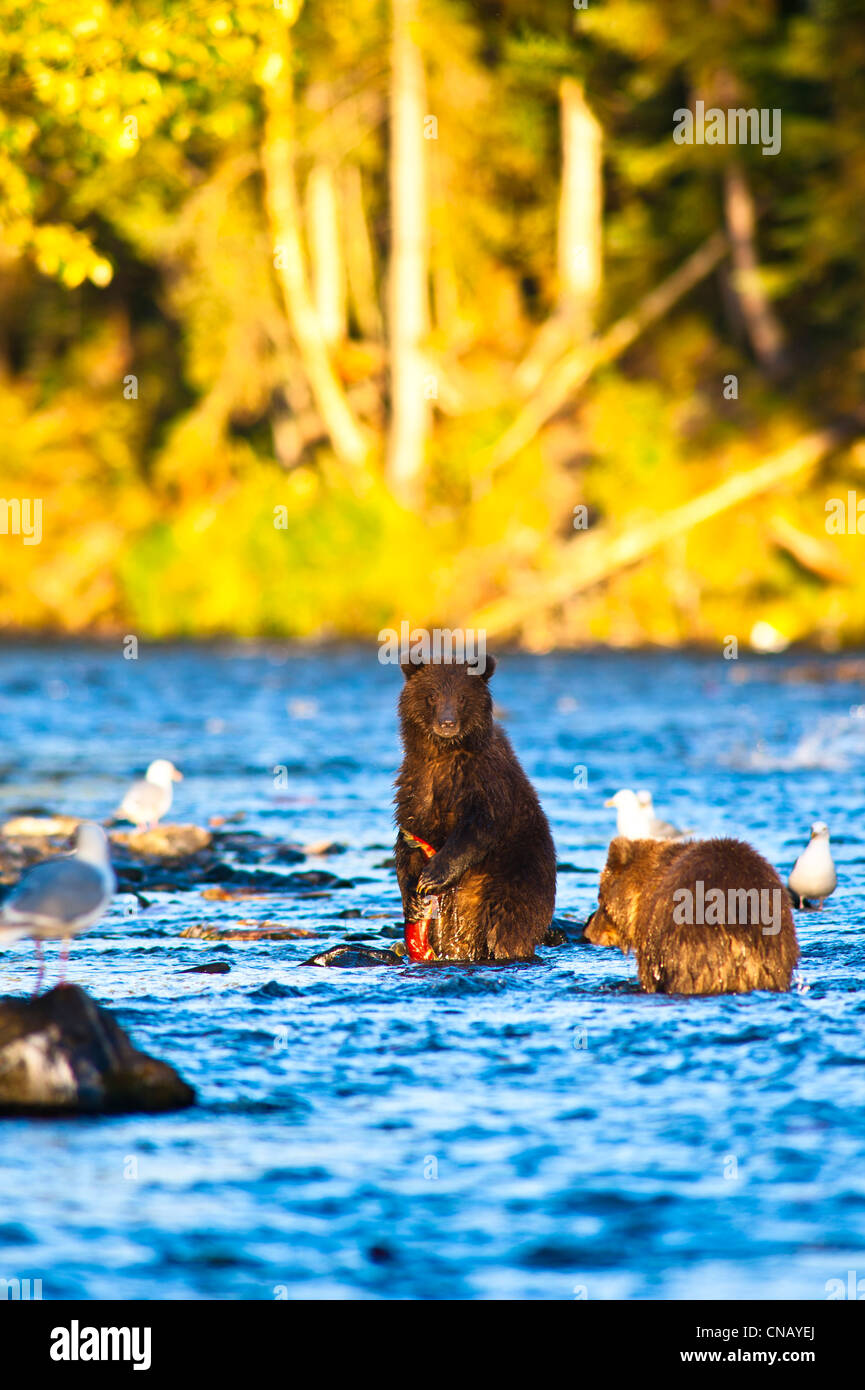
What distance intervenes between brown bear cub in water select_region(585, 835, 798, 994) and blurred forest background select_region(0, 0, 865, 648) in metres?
30.9

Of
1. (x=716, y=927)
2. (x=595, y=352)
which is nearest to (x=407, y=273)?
(x=595, y=352)

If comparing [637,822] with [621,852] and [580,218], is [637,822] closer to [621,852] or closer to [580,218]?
[621,852]

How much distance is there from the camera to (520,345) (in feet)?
166

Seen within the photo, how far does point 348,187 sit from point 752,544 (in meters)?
17.3

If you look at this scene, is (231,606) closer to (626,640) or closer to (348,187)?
(626,640)

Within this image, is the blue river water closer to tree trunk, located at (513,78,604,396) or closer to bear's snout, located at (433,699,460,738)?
bear's snout, located at (433,699,460,738)

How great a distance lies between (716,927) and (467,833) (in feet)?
5.33

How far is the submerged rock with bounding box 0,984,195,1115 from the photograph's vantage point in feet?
26.3

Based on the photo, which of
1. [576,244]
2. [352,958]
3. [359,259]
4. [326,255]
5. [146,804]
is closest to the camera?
[352,958]

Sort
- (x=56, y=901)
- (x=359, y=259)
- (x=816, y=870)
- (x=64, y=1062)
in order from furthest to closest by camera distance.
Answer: (x=359, y=259) < (x=816, y=870) < (x=56, y=901) < (x=64, y=1062)

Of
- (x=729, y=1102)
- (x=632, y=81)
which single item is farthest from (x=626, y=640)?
(x=729, y=1102)

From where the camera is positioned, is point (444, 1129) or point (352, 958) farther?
point (352, 958)

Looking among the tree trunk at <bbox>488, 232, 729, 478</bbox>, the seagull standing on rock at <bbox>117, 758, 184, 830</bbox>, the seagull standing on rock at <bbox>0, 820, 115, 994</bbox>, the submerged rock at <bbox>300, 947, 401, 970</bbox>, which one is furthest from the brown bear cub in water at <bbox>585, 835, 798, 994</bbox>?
the tree trunk at <bbox>488, 232, 729, 478</bbox>

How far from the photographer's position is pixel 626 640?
1706 inches
